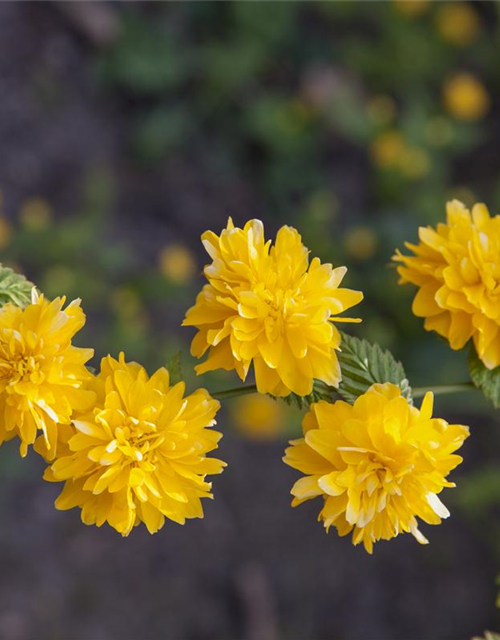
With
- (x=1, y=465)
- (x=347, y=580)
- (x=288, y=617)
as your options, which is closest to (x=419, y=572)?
(x=347, y=580)

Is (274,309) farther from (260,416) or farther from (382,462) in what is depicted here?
(260,416)

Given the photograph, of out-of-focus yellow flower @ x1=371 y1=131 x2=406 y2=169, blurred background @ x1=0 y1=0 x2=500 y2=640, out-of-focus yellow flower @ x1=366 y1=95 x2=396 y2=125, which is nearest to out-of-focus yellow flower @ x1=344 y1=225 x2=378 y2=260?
blurred background @ x1=0 y1=0 x2=500 y2=640

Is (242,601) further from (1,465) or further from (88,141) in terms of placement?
(88,141)

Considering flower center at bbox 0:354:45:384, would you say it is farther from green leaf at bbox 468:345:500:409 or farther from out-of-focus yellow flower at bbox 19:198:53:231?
out-of-focus yellow flower at bbox 19:198:53:231

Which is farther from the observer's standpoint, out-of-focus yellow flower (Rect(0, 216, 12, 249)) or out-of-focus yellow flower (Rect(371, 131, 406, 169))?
out-of-focus yellow flower (Rect(371, 131, 406, 169))

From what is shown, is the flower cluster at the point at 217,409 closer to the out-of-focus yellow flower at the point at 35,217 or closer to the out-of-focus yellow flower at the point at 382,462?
the out-of-focus yellow flower at the point at 382,462
